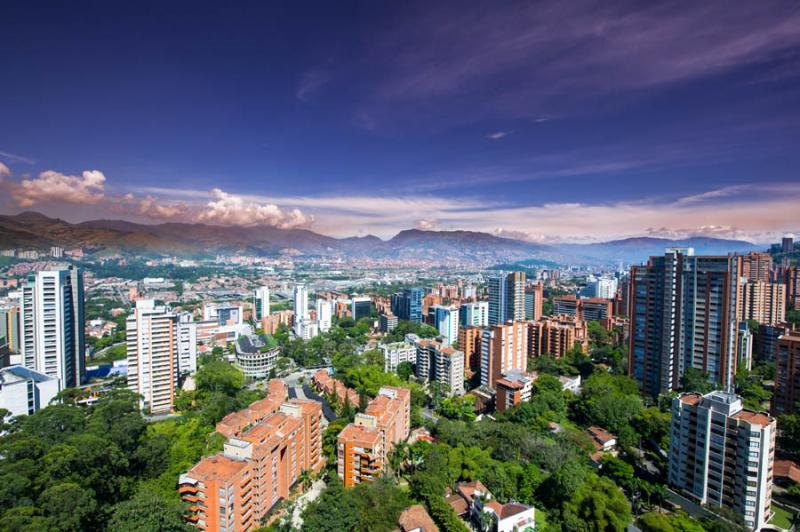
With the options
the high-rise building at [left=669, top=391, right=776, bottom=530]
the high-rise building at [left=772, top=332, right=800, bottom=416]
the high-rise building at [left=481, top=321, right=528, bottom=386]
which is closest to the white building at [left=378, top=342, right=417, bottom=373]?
the high-rise building at [left=481, top=321, right=528, bottom=386]

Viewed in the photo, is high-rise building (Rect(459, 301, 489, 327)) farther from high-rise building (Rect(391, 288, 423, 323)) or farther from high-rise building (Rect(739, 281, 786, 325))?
high-rise building (Rect(739, 281, 786, 325))

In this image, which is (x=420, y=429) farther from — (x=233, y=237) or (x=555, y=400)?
(x=233, y=237)

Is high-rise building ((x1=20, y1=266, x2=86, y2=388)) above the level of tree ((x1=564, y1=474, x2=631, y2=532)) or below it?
above

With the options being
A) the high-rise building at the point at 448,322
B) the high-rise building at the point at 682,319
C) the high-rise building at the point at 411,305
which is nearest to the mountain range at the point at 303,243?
the high-rise building at the point at 682,319

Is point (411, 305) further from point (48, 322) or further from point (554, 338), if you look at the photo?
point (48, 322)

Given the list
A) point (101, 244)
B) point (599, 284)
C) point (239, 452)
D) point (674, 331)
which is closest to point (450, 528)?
point (239, 452)

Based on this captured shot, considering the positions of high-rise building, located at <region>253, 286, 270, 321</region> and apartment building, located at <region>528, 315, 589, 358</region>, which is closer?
apartment building, located at <region>528, 315, 589, 358</region>

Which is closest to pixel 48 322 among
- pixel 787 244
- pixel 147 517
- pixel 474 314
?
pixel 147 517
